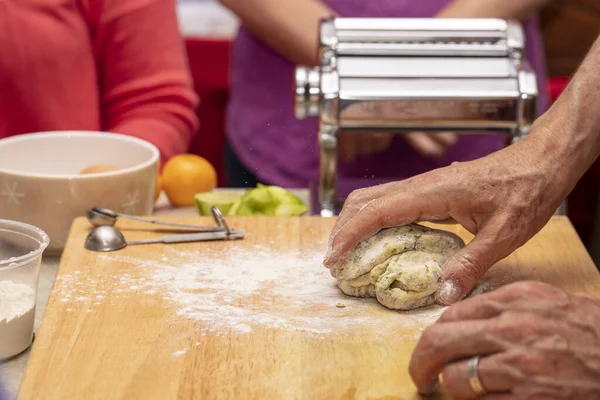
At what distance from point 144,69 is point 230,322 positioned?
1210mm

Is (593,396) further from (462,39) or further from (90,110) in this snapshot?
(90,110)

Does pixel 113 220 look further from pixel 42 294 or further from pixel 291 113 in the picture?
pixel 291 113

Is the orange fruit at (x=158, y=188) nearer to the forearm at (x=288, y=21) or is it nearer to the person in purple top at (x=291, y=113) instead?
the person in purple top at (x=291, y=113)

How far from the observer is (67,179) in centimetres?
160

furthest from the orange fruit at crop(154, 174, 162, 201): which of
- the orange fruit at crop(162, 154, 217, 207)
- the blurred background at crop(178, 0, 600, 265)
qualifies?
the blurred background at crop(178, 0, 600, 265)

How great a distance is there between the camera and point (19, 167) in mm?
1807

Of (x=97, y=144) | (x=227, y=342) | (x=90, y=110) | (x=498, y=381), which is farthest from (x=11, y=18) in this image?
(x=498, y=381)

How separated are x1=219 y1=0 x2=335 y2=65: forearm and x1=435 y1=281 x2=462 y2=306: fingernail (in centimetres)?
91

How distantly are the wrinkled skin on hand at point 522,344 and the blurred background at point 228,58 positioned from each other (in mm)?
1385

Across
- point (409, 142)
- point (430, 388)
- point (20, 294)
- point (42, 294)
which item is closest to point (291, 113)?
point (409, 142)

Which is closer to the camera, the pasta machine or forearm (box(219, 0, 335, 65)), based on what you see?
the pasta machine

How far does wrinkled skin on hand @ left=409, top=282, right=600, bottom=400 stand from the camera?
101cm

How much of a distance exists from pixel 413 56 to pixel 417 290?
600 mm

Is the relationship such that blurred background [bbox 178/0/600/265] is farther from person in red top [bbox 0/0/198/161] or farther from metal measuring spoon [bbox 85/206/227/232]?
metal measuring spoon [bbox 85/206/227/232]
